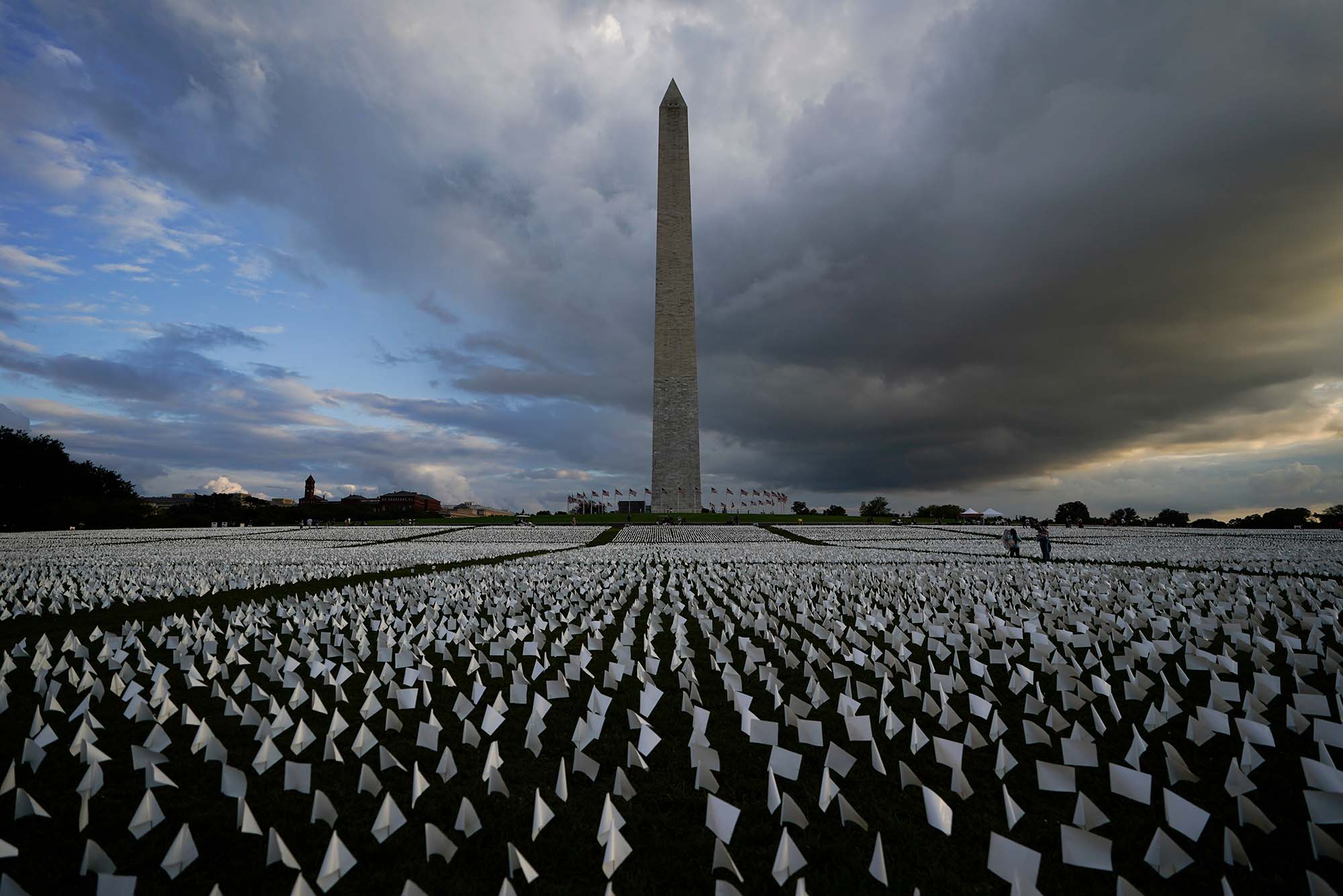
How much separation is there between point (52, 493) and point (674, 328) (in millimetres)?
56449

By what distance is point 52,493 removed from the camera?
178ft

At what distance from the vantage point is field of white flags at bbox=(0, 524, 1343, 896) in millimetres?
3277

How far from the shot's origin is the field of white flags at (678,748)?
3.28 metres

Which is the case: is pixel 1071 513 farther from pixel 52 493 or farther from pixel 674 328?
pixel 52 493

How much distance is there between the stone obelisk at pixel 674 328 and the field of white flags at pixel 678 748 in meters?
42.3

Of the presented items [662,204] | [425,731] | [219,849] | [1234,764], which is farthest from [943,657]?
[662,204]

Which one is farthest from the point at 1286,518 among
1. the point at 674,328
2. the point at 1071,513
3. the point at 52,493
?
the point at 52,493

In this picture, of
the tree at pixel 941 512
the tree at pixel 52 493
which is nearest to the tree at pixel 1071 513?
the tree at pixel 941 512

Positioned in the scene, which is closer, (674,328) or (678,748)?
(678,748)

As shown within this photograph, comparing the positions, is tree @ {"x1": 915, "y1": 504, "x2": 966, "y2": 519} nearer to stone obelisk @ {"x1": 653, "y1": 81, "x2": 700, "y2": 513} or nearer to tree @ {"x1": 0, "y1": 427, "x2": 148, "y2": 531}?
stone obelisk @ {"x1": 653, "y1": 81, "x2": 700, "y2": 513}

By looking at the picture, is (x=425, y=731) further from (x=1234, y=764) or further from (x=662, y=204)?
(x=662, y=204)

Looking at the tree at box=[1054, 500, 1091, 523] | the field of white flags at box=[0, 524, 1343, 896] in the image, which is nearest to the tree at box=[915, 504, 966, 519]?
the tree at box=[1054, 500, 1091, 523]

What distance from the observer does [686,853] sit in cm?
345

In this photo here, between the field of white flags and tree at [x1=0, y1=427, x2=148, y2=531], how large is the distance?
5396 cm
